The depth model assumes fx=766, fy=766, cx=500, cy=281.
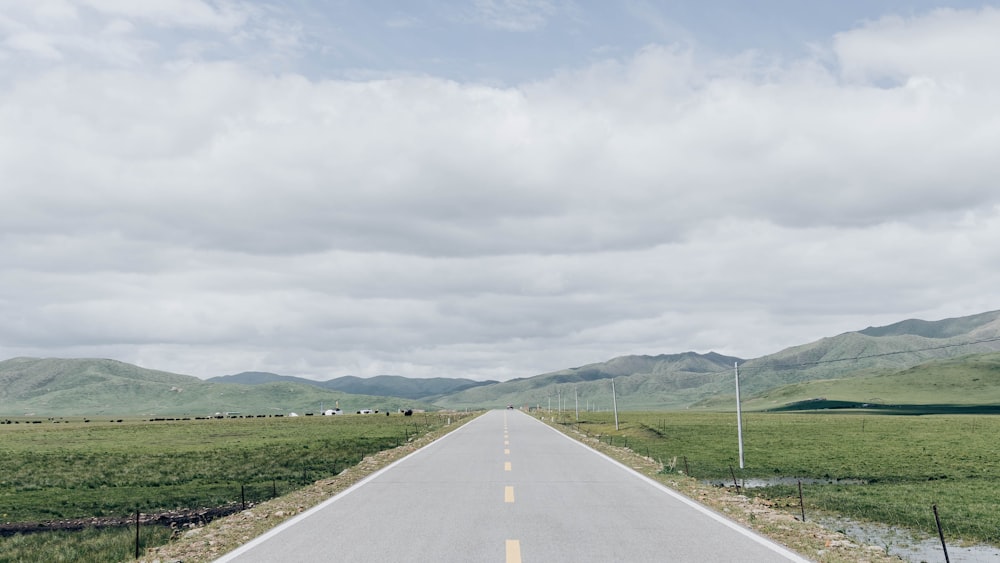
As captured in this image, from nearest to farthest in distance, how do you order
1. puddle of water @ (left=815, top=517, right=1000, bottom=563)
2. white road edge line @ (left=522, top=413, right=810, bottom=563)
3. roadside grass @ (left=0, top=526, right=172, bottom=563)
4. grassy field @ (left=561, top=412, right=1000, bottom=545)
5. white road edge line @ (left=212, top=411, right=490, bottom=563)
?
white road edge line @ (left=212, top=411, right=490, bottom=563)
white road edge line @ (left=522, top=413, right=810, bottom=563)
puddle of water @ (left=815, top=517, right=1000, bottom=563)
roadside grass @ (left=0, top=526, right=172, bottom=563)
grassy field @ (left=561, top=412, right=1000, bottom=545)

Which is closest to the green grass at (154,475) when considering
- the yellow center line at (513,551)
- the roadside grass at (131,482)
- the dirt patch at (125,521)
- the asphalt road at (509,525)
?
the roadside grass at (131,482)

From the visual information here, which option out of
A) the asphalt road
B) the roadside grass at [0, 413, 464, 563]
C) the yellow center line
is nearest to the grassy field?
the asphalt road

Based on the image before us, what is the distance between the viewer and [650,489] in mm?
20812

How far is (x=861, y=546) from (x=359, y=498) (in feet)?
36.7

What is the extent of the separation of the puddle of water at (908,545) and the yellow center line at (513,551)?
746cm

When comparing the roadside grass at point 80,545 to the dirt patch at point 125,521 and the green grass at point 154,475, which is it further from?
the green grass at point 154,475

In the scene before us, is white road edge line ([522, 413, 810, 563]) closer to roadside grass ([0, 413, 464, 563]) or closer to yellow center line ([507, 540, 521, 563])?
yellow center line ([507, 540, 521, 563])

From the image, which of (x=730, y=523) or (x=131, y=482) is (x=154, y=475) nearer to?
(x=131, y=482)

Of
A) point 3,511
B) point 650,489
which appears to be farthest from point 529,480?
point 3,511

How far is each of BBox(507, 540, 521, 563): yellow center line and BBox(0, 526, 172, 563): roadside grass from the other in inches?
384

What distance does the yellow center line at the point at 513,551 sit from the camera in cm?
1127

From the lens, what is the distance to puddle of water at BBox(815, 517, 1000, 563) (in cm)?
1565

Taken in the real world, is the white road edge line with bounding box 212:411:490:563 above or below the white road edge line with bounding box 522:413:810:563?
above

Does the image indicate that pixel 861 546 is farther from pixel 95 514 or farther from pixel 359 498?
pixel 95 514
